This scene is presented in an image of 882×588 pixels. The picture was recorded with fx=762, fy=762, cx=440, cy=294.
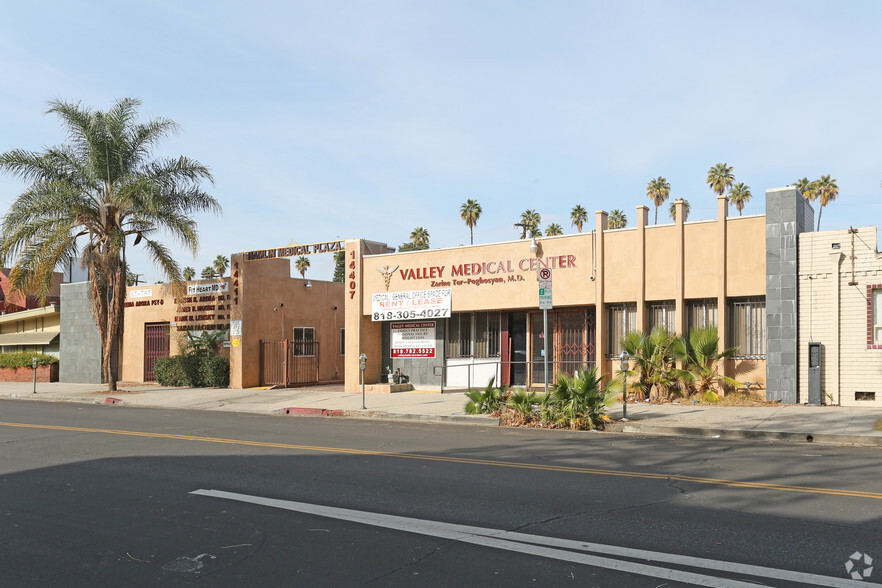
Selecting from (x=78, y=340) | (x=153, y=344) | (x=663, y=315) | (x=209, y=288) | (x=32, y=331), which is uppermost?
(x=209, y=288)

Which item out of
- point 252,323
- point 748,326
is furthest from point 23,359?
point 748,326

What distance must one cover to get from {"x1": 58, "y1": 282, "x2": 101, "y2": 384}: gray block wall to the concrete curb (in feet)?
82.7

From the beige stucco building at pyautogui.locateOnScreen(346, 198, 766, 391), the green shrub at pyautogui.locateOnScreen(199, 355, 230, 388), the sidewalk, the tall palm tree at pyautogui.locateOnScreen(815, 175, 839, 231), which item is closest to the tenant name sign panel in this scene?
the beige stucco building at pyautogui.locateOnScreen(346, 198, 766, 391)

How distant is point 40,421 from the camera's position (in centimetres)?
1670

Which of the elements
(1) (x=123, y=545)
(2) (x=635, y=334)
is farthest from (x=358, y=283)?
(1) (x=123, y=545)

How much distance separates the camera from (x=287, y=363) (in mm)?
28047

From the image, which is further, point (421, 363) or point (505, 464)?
point (421, 363)

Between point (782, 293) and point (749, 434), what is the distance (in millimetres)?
5538

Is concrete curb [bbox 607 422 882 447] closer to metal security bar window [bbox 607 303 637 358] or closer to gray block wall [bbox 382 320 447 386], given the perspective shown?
metal security bar window [bbox 607 303 637 358]

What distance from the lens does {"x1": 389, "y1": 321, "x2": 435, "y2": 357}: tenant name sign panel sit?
24734 millimetres

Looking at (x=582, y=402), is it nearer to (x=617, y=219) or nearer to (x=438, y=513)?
(x=438, y=513)

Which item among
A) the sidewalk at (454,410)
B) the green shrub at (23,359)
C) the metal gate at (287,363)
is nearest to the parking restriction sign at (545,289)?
the sidewalk at (454,410)

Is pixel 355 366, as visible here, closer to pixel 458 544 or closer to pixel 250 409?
pixel 250 409

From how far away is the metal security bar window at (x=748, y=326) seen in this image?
1861 cm
